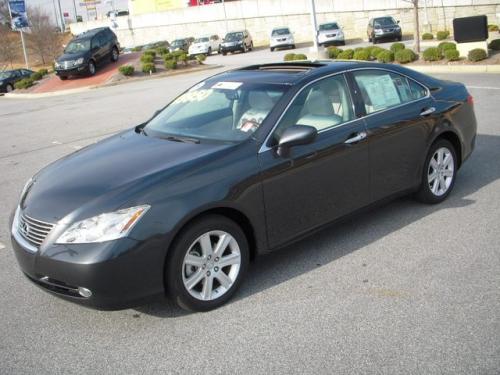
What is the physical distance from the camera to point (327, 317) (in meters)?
4.00

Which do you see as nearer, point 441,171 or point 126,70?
point 441,171

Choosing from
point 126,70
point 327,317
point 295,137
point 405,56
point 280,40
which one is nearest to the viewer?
point 327,317

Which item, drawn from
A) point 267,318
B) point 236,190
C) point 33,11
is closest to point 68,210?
point 236,190

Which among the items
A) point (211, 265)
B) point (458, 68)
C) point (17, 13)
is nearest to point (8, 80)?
point (17, 13)

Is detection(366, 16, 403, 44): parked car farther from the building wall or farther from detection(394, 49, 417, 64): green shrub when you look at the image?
detection(394, 49, 417, 64): green shrub

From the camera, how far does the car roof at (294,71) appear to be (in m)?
5.08

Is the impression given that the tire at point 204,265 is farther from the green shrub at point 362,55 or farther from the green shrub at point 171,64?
the green shrub at point 171,64

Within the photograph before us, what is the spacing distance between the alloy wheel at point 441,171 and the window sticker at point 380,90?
0.78 metres

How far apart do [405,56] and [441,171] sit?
15968mm

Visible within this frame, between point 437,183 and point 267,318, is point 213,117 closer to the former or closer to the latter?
point 267,318

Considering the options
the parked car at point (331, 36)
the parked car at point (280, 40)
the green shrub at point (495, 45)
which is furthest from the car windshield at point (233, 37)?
the green shrub at point (495, 45)

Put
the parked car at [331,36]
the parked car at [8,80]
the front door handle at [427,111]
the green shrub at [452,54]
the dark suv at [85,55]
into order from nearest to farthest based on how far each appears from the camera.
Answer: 1. the front door handle at [427,111]
2. the green shrub at [452,54]
3. the dark suv at [85,55]
4. the parked car at [8,80]
5. the parked car at [331,36]

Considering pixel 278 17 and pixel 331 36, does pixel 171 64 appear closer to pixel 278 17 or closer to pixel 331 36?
pixel 331 36

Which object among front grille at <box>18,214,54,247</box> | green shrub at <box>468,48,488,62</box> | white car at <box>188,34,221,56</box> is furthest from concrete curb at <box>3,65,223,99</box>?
front grille at <box>18,214,54,247</box>
